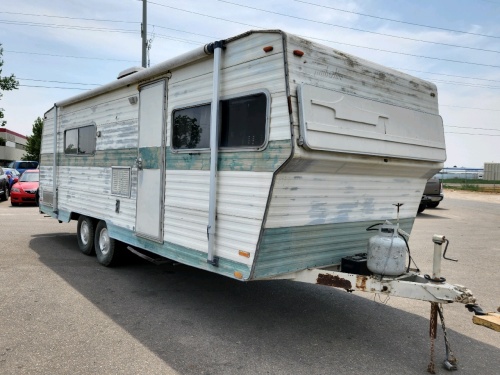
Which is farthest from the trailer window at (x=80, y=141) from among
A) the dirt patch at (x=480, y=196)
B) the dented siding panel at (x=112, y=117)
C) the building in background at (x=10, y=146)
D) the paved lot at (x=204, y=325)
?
the building in background at (x=10, y=146)

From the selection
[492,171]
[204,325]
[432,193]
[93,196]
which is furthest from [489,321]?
[492,171]

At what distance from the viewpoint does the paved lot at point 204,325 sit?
370 cm

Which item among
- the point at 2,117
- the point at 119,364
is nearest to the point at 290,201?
the point at 119,364

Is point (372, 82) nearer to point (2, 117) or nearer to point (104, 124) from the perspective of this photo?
point (104, 124)

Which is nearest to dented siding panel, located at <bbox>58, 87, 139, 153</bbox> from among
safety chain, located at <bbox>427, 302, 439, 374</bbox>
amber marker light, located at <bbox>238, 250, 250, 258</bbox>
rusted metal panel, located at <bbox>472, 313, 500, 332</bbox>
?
amber marker light, located at <bbox>238, 250, 250, 258</bbox>

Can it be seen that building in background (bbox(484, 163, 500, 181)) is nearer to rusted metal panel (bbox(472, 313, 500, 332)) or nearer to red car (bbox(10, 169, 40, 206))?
red car (bbox(10, 169, 40, 206))

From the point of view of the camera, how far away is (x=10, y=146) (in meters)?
63.2

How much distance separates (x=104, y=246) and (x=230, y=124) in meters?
3.72

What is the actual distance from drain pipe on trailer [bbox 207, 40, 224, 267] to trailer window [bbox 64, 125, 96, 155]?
11.5ft

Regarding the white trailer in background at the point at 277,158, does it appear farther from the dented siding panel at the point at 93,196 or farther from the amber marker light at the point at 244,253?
the dented siding panel at the point at 93,196

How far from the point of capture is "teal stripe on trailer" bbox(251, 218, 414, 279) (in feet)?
12.7

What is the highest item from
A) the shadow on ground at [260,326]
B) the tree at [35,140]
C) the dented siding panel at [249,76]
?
the tree at [35,140]

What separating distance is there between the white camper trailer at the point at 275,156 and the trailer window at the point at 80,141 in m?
1.51

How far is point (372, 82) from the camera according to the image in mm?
4336
